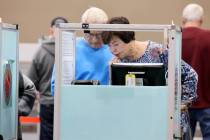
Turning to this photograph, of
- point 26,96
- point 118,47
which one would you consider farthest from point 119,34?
point 26,96

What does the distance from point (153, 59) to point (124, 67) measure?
12.4 inches

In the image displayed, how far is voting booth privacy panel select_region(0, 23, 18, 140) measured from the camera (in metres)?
3.00

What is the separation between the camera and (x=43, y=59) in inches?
201

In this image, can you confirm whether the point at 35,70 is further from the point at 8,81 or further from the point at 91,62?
the point at 8,81

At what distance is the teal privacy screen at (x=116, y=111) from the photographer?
270 centimetres

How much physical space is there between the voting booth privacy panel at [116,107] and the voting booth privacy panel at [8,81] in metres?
0.39

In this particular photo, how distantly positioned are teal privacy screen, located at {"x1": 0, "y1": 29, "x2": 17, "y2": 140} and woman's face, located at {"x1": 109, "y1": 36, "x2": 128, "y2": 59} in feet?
1.73

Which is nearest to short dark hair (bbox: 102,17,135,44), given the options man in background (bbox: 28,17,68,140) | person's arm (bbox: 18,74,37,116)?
person's arm (bbox: 18,74,37,116)

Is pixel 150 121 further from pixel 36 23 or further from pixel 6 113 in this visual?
pixel 36 23

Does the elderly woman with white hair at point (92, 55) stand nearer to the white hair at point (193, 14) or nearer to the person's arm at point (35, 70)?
the white hair at point (193, 14)

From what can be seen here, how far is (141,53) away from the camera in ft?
10.4

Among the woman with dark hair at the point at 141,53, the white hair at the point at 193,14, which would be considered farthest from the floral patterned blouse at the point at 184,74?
the white hair at the point at 193,14

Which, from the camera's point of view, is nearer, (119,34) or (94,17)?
(119,34)

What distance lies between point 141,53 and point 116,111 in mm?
534
